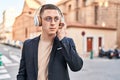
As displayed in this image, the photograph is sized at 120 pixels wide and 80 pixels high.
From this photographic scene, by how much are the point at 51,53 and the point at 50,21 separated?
0.24 metres

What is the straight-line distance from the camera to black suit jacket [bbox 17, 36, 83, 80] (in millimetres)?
1724

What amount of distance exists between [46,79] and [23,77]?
0.22m

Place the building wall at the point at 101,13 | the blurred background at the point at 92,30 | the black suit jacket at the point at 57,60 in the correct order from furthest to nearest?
1. the building wall at the point at 101,13
2. the blurred background at the point at 92,30
3. the black suit jacket at the point at 57,60

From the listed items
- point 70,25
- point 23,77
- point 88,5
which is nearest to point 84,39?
point 70,25

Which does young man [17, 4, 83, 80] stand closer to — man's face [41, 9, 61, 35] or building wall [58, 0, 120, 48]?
man's face [41, 9, 61, 35]

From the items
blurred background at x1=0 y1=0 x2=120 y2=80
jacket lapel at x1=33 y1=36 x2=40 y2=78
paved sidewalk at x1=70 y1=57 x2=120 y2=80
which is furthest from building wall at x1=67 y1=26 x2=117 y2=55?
jacket lapel at x1=33 y1=36 x2=40 y2=78

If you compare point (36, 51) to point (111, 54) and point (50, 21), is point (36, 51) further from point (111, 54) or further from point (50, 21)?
point (111, 54)

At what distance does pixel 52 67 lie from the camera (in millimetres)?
1744

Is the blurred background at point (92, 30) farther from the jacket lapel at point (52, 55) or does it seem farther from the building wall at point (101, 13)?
the jacket lapel at point (52, 55)

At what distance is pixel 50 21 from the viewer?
174 centimetres

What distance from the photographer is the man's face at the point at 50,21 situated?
5.67ft

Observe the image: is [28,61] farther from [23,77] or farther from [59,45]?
[59,45]

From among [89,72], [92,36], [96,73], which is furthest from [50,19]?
[92,36]

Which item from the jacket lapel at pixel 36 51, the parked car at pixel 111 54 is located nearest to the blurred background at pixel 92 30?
the parked car at pixel 111 54
